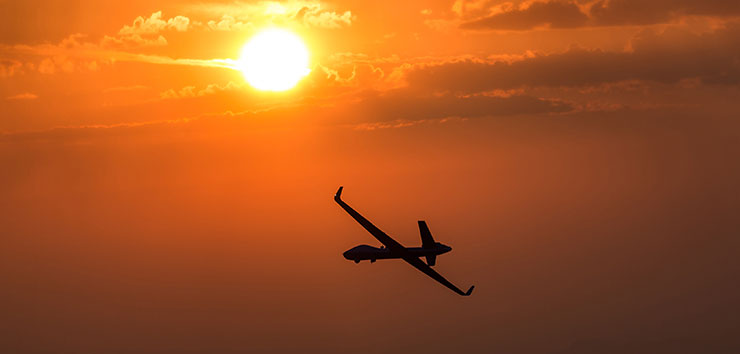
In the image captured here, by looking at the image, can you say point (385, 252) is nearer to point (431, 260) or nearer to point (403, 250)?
point (403, 250)

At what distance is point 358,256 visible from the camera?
172 m

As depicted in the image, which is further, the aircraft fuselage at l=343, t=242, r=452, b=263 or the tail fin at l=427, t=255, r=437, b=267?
the tail fin at l=427, t=255, r=437, b=267

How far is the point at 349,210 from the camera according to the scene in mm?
178750

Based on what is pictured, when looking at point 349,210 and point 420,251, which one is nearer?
point 420,251

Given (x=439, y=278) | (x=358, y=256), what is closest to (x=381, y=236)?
(x=358, y=256)

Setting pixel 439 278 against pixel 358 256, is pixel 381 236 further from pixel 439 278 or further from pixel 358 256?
pixel 439 278

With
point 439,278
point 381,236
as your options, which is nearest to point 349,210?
point 381,236

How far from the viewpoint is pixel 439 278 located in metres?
183

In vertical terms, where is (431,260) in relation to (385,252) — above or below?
above

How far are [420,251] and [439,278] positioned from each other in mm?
18162

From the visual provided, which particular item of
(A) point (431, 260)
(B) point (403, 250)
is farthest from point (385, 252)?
(A) point (431, 260)

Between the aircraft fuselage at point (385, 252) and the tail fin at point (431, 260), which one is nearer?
the aircraft fuselage at point (385, 252)

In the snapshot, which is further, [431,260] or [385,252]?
[385,252]

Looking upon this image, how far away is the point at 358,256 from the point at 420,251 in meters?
12.6
